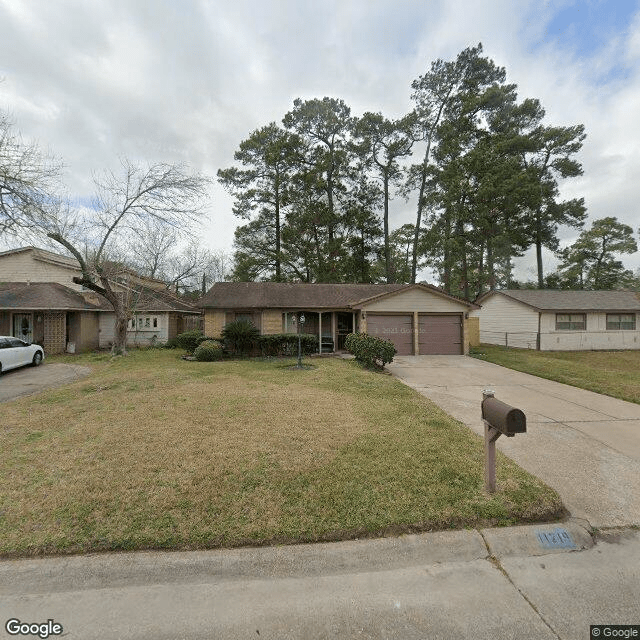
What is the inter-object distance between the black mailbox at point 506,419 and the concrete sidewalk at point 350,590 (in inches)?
34.8

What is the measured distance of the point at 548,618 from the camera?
6.29 ft

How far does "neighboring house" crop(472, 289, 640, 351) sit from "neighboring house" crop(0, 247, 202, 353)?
20.8 m

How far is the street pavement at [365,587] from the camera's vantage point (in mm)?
1868

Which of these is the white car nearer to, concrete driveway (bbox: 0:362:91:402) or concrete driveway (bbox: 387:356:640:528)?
concrete driveway (bbox: 0:362:91:402)

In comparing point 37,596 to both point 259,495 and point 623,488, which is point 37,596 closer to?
point 259,495

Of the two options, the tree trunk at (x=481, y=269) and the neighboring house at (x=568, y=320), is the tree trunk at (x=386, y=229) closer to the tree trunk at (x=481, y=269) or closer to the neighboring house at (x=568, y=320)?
the tree trunk at (x=481, y=269)

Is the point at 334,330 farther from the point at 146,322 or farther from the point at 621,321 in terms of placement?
the point at 621,321

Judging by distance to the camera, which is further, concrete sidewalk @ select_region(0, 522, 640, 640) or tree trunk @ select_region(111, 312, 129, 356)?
tree trunk @ select_region(111, 312, 129, 356)

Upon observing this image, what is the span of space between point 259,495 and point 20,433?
4616 mm

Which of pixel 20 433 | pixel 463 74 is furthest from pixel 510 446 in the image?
pixel 463 74

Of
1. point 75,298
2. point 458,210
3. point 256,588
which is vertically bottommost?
point 256,588

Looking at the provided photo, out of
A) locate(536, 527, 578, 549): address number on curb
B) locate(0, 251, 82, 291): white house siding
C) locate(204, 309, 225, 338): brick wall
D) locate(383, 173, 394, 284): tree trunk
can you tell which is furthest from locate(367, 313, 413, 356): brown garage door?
locate(0, 251, 82, 291): white house siding

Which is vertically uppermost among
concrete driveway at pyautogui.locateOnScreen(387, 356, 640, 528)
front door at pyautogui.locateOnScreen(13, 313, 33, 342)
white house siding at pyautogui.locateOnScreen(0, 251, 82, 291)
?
white house siding at pyautogui.locateOnScreen(0, 251, 82, 291)

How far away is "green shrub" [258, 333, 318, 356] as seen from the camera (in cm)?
1424
